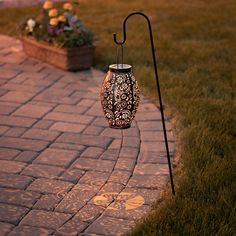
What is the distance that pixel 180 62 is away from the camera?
24.8ft

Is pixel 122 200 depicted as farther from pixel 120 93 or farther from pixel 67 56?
pixel 67 56

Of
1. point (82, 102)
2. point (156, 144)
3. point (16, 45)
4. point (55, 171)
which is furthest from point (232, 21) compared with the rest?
point (55, 171)

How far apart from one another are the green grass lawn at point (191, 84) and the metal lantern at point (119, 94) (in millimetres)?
687

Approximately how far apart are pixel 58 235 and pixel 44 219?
229 millimetres

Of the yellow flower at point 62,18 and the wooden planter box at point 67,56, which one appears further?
the yellow flower at point 62,18

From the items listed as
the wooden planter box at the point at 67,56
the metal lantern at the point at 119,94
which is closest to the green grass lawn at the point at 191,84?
the wooden planter box at the point at 67,56

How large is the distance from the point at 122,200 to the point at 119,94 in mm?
801

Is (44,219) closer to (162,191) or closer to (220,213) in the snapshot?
(162,191)

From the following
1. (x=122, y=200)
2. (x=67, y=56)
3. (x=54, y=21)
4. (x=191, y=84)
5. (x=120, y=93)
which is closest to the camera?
(x=120, y=93)

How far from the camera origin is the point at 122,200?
378cm

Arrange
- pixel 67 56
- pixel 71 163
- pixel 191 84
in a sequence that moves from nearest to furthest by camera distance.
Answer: pixel 71 163
pixel 191 84
pixel 67 56

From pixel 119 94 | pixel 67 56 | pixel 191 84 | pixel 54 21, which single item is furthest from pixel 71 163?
pixel 54 21

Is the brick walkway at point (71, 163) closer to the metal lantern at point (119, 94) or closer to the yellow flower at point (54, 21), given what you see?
the metal lantern at point (119, 94)

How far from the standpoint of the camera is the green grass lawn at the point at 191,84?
11.5 feet
